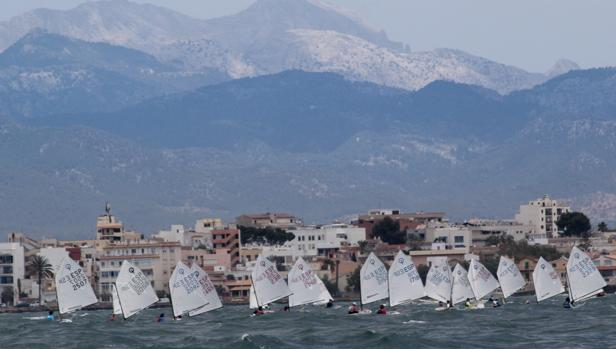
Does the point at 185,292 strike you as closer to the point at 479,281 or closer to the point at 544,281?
the point at 544,281

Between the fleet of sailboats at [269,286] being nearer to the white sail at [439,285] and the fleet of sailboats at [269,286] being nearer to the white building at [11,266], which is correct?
the white sail at [439,285]

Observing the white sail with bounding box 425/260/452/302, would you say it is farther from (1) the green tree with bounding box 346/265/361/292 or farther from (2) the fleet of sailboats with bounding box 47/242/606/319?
(1) the green tree with bounding box 346/265/361/292

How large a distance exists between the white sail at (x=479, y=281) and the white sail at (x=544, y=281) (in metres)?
3.98

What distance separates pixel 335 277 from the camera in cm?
18325

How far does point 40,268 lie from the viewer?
174875mm

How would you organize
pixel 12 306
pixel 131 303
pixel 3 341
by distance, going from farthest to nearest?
1. pixel 12 306
2. pixel 131 303
3. pixel 3 341

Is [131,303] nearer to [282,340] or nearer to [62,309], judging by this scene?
[62,309]

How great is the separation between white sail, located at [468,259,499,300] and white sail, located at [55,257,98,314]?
2333cm

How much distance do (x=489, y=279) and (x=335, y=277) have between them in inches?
2026


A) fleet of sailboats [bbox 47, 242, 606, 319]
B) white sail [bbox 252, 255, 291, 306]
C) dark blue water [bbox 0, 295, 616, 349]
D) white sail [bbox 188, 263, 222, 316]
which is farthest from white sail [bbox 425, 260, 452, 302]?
white sail [bbox 188, 263, 222, 316]

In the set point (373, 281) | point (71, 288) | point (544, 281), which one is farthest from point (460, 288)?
point (71, 288)

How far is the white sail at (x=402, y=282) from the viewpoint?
115062 millimetres

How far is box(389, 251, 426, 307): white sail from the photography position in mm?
115062

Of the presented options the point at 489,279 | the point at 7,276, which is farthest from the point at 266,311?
the point at 7,276
